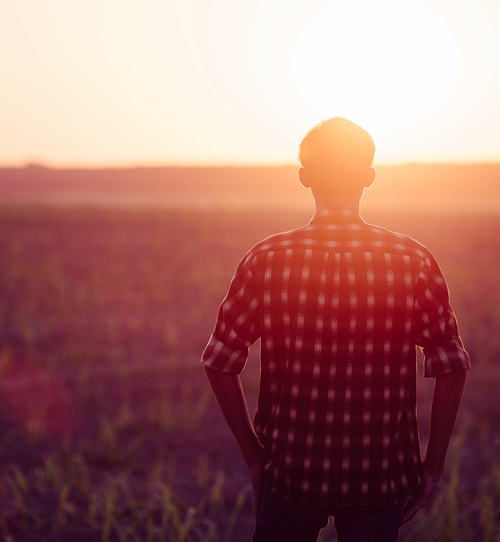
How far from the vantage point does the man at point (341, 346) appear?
65.2 inches

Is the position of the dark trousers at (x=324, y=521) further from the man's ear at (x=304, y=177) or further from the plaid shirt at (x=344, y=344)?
the man's ear at (x=304, y=177)

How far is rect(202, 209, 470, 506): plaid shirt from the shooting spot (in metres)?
1.65

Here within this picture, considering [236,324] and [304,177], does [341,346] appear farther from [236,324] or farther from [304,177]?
[304,177]

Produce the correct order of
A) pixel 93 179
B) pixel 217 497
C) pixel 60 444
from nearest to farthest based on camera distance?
pixel 217 497 < pixel 60 444 < pixel 93 179

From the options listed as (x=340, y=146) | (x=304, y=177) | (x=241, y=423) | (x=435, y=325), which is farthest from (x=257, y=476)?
(x=340, y=146)

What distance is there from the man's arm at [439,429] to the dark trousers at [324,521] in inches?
3.7

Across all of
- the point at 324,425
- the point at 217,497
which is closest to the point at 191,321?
the point at 217,497

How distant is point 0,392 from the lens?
246 inches

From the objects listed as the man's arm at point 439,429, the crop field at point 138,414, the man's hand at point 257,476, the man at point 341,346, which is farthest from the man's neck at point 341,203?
the crop field at point 138,414

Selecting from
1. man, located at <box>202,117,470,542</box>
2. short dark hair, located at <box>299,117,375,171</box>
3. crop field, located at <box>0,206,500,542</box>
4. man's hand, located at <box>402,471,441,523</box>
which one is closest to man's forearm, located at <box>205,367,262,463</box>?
man, located at <box>202,117,470,542</box>

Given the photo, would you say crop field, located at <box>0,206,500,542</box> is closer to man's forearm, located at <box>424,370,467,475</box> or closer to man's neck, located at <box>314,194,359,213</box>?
man's forearm, located at <box>424,370,467,475</box>

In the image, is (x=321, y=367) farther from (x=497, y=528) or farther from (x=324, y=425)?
(x=497, y=528)

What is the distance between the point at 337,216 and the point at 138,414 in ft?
16.2

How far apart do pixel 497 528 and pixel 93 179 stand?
69631 mm
